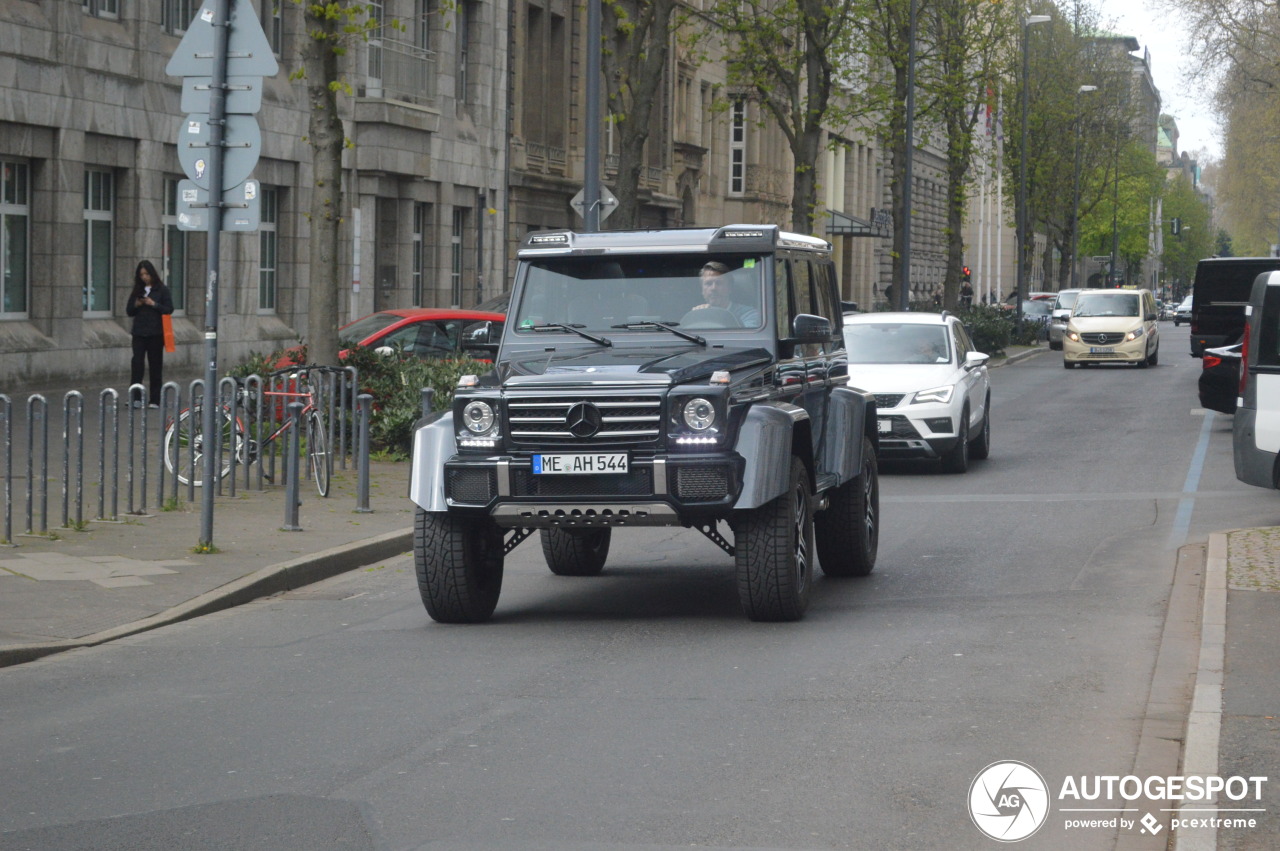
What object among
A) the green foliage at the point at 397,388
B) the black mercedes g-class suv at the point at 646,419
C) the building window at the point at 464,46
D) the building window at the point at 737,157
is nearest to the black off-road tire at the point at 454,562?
the black mercedes g-class suv at the point at 646,419

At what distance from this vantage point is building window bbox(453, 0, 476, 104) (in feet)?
133

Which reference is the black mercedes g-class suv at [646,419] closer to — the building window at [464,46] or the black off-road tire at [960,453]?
the black off-road tire at [960,453]

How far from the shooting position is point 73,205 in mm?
26297

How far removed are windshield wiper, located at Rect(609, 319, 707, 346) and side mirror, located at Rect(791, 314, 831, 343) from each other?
52cm

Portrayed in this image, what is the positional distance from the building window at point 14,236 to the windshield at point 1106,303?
1075 inches

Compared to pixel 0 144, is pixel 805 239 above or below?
below

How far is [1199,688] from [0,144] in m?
20.4

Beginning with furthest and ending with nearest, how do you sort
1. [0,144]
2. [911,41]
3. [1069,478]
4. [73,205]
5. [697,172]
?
[697,172] → [911,41] → [73,205] → [0,144] → [1069,478]

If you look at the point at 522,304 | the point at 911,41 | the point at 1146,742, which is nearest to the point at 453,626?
the point at 522,304

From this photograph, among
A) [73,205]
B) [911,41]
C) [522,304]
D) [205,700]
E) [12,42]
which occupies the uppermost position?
[911,41]

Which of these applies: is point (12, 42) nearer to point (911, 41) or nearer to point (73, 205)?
point (73, 205)

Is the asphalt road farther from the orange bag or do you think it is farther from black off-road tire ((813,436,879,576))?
the orange bag

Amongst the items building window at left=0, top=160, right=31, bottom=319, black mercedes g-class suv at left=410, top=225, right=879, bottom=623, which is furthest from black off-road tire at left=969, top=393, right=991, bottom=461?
building window at left=0, top=160, right=31, bottom=319

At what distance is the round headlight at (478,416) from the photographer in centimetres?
962
